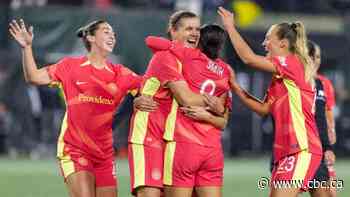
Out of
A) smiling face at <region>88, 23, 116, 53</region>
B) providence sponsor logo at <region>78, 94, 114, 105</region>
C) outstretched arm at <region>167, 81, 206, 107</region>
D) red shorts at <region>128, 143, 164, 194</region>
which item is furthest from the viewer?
smiling face at <region>88, 23, 116, 53</region>

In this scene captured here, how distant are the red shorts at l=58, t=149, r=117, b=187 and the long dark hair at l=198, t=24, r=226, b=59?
4.70 ft

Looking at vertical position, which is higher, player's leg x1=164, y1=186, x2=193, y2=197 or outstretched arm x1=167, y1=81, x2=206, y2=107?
outstretched arm x1=167, y1=81, x2=206, y2=107

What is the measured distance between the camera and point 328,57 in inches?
975

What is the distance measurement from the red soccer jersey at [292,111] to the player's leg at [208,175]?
537 mm

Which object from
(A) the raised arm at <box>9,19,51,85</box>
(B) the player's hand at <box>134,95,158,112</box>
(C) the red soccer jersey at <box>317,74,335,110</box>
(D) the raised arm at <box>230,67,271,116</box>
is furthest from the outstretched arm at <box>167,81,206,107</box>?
(C) the red soccer jersey at <box>317,74,335,110</box>

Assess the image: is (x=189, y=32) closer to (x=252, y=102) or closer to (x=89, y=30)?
(x=252, y=102)

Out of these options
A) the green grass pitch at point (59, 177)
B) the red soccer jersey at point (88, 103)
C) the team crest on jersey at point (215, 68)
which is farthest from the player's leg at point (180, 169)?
the green grass pitch at point (59, 177)

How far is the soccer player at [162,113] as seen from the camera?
10039mm

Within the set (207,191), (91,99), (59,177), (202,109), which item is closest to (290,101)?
(202,109)

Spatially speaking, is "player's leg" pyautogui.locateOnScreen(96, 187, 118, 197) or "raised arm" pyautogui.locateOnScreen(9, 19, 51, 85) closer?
"raised arm" pyautogui.locateOnScreen(9, 19, 51, 85)

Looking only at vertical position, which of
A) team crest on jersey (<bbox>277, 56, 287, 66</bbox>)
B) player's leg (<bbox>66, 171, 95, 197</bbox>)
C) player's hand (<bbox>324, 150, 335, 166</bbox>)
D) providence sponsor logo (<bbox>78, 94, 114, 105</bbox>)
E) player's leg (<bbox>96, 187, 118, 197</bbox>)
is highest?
team crest on jersey (<bbox>277, 56, 287, 66</bbox>)

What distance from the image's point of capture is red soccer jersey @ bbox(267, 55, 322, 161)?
1011 centimetres

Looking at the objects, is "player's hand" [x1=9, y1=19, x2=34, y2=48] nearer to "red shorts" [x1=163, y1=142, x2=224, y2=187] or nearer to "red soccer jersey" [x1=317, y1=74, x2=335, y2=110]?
"red shorts" [x1=163, y1=142, x2=224, y2=187]

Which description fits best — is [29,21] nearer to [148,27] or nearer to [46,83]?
[148,27]
